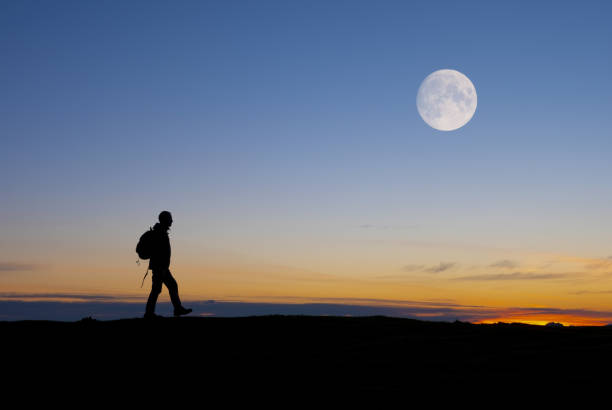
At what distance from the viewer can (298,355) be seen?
10.8m

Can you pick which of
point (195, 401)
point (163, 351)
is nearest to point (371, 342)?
point (163, 351)

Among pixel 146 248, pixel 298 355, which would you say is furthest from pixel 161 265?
pixel 298 355

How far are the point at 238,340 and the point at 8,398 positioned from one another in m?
4.57

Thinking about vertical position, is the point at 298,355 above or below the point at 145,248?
below

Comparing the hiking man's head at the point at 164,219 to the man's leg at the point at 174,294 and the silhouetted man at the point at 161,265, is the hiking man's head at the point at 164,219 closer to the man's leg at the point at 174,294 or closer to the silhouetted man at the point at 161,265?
the silhouetted man at the point at 161,265

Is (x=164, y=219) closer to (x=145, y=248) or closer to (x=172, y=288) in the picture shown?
(x=145, y=248)

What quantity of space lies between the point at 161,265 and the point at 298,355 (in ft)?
17.5

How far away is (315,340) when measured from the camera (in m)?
12.2

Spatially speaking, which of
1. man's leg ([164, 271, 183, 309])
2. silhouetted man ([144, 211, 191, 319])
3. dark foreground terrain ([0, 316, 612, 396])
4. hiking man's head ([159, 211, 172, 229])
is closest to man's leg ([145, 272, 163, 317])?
silhouetted man ([144, 211, 191, 319])

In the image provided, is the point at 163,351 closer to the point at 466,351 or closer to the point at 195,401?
the point at 195,401

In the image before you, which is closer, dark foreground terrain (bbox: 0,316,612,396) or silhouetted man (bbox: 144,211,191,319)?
dark foreground terrain (bbox: 0,316,612,396)

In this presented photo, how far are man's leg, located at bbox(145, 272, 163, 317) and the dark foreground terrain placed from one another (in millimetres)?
406

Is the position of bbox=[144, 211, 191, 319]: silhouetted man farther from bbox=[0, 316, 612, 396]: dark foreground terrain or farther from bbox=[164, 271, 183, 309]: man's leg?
bbox=[0, 316, 612, 396]: dark foreground terrain

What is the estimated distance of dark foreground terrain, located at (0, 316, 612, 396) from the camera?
9.06 meters
